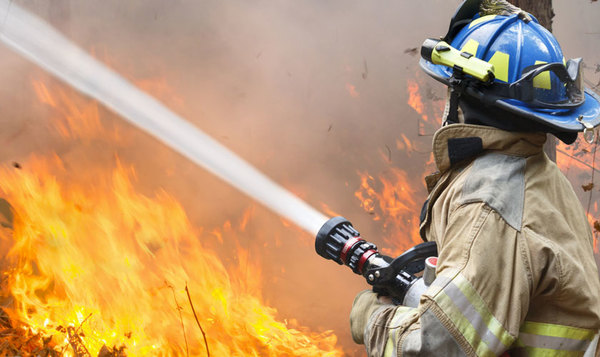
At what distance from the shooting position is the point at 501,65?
6.73 ft

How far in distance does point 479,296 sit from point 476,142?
0.60 meters

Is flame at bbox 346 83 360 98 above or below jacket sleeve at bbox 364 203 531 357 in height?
below

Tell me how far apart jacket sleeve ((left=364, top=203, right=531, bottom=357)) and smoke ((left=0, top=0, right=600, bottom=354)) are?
3403 millimetres

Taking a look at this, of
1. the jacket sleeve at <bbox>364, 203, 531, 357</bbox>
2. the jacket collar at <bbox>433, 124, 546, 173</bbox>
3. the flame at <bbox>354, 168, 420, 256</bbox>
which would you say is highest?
the jacket collar at <bbox>433, 124, 546, 173</bbox>

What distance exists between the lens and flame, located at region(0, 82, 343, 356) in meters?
4.49

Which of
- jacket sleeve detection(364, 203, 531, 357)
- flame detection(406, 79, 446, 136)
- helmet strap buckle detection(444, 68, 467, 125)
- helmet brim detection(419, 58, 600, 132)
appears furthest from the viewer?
flame detection(406, 79, 446, 136)

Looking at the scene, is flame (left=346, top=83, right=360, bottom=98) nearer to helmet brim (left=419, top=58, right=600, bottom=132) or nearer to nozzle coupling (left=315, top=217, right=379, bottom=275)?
nozzle coupling (left=315, top=217, right=379, bottom=275)

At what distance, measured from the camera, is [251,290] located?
493 centimetres

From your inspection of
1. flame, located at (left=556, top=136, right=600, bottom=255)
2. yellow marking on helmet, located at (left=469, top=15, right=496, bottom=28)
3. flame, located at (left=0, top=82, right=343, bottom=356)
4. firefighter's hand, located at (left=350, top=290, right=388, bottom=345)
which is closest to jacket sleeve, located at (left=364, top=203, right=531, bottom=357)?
firefighter's hand, located at (left=350, top=290, right=388, bottom=345)

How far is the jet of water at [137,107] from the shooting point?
5000mm

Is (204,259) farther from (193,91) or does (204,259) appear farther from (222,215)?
(193,91)

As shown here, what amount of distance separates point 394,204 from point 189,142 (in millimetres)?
2101

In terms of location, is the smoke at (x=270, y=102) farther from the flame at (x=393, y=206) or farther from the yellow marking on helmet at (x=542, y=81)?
the yellow marking on helmet at (x=542, y=81)

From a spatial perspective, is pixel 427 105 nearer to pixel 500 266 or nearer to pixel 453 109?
pixel 453 109
